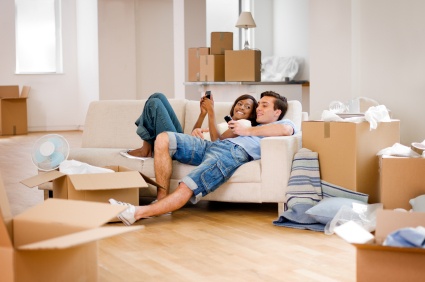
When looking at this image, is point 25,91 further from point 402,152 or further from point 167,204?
point 402,152

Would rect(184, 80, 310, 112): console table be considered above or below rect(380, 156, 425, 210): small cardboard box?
above

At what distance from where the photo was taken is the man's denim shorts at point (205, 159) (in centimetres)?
439

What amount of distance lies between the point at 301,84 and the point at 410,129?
327cm

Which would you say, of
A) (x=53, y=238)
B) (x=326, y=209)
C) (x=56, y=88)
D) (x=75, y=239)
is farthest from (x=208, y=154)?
(x=56, y=88)

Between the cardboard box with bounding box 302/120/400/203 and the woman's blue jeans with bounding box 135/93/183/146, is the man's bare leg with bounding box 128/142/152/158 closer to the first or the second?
the woman's blue jeans with bounding box 135/93/183/146

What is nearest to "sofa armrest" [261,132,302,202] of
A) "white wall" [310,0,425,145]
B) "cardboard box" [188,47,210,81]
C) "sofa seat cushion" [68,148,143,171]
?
"sofa seat cushion" [68,148,143,171]

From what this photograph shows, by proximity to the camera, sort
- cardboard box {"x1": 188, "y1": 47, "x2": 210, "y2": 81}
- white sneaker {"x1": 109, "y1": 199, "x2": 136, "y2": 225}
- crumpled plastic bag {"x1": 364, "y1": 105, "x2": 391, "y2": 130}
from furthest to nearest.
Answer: cardboard box {"x1": 188, "y1": 47, "x2": 210, "y2": 81} < crumpled plastic bag {"x1": 364, "y1": 105, "x2": 391, "y2": 130} < white sneaker {"x1": 109, "y1": 199, "x2": 136, "y2": 225}

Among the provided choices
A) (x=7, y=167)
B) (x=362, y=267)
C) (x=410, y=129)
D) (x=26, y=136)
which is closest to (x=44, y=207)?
(x=362, y=267)

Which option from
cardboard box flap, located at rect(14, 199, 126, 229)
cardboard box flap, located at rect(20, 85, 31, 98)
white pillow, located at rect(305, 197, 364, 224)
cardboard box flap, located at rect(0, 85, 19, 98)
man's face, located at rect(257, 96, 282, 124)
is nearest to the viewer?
cardboard box flap, located at rect(14, 199, 126, 229)

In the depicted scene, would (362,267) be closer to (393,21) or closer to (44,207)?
(44,207)

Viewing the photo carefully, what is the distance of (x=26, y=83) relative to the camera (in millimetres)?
12250

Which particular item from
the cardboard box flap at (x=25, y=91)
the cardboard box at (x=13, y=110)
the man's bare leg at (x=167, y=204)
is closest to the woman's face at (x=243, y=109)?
the man's bare leg at (x=167, y=204)

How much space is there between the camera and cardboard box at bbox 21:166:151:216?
166 inches

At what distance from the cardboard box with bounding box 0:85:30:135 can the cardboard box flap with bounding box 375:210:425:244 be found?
9.72 metres
